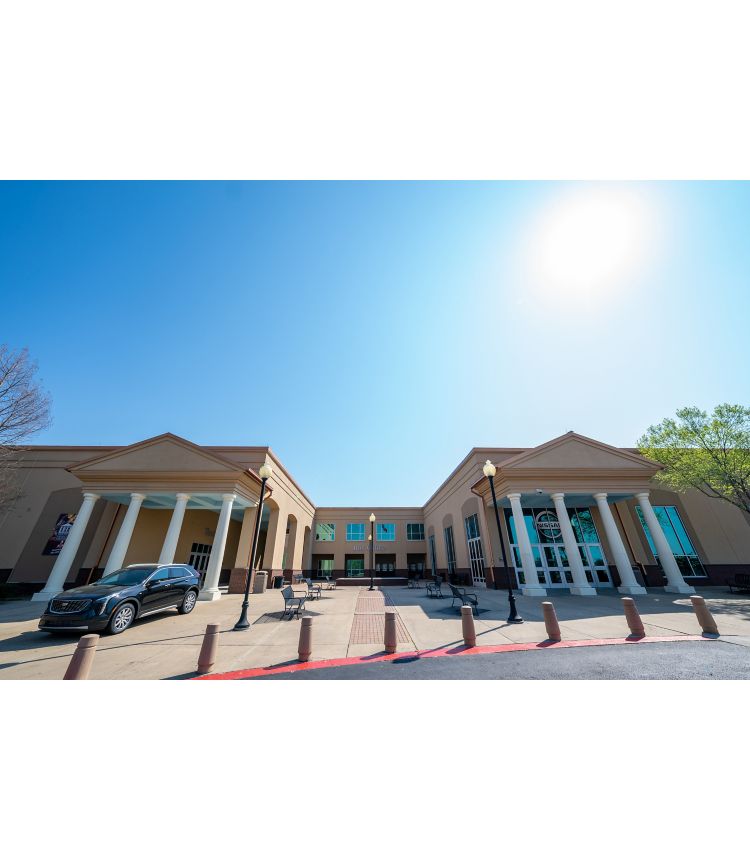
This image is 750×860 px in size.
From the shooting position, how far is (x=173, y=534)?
16047mm

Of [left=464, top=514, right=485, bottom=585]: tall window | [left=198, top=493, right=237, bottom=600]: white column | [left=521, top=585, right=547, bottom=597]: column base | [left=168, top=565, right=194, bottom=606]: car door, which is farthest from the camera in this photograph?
[left=464, top=514, right=485, bottom=585]: tall window

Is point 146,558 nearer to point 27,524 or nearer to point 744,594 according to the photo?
point 27,524

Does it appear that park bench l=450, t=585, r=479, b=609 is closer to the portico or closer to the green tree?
the portico

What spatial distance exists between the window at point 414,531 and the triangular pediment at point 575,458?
2219cm

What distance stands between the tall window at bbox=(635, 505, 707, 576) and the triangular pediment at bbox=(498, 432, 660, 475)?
413 centimetres

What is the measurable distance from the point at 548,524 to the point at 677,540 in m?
8.31

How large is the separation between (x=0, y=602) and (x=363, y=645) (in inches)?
810

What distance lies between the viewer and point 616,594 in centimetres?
1561

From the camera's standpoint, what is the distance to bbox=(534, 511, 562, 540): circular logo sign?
18953 millimetres

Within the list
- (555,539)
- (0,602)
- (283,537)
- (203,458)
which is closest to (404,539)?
(283,537)

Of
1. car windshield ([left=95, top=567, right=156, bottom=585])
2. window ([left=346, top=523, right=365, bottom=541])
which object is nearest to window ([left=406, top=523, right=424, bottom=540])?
window ([left=346, top=523, right=365, bottom=541])

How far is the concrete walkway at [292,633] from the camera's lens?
6516 mm

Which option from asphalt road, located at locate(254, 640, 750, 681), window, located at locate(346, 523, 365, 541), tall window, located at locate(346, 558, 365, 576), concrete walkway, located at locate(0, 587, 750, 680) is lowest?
asphalt road, located at locate(254, 640, 750, 681)

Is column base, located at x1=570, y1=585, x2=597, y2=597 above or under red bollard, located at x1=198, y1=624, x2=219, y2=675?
above
